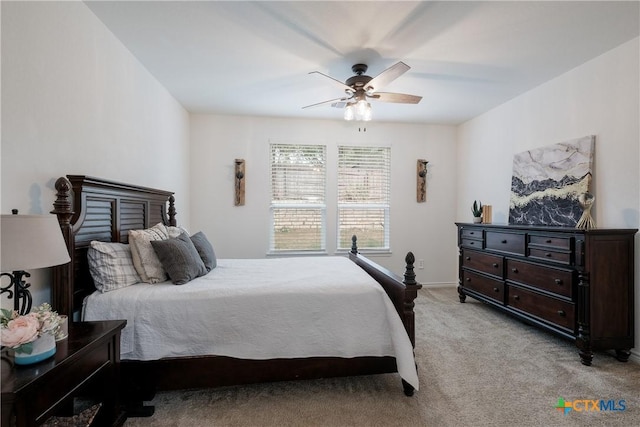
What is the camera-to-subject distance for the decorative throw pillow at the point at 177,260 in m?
2.23

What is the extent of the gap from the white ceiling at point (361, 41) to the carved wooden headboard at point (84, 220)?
1.25m

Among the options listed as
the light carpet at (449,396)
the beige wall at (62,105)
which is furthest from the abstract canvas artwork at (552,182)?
the beige wall at (62,105)

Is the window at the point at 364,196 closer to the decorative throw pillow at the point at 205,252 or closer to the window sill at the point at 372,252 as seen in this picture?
the window sill at the point at 372,252

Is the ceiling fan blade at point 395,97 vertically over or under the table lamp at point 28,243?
over

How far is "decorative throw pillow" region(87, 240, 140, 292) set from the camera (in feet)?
6.56

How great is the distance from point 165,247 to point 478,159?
4300 mm

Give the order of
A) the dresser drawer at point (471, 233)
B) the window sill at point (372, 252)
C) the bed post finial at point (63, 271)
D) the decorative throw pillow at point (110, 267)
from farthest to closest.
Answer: the window sill at point (372, 252) < the dresser drawer at point (471, 233) < the decorative throw pillow at point (110, 267) < the bed post finial at point (63, 271)

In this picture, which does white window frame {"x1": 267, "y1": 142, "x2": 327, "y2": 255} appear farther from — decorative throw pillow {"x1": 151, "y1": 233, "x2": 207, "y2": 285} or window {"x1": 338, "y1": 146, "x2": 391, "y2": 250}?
decorative throw pillow {"x1": 151, "y1": 233, "x2": 207, "y2": 285}

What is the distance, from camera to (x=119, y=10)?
2172mm

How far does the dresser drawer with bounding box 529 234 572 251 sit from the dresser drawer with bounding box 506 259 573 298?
0.20 meters

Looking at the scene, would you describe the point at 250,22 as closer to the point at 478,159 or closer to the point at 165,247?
the point at 165,247

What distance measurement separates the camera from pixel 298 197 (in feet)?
15.6

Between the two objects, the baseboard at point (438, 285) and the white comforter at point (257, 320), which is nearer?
the white comforter at point (257, 320)

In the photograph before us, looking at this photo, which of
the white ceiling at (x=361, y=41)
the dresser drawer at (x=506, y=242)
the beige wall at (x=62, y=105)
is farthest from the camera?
the dresser drawer at (x=506, y=242)
